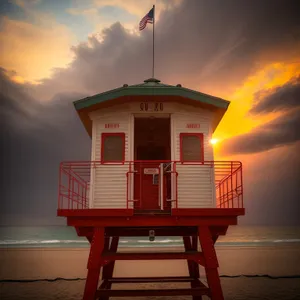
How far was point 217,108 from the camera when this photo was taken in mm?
11797

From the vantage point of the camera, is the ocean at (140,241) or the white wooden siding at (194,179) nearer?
the white wooden siding at (194,179)

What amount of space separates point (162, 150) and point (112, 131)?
3635 millimetres

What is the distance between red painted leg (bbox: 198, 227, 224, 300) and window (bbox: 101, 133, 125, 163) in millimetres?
3250

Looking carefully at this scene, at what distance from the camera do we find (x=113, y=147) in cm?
1163

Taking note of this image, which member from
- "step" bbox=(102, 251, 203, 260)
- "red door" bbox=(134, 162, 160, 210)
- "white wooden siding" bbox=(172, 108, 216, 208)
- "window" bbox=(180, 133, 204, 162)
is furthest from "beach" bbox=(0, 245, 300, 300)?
"window" bbox=(180, 133, 204, 162)

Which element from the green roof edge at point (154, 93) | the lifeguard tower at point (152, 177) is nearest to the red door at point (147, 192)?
the lifeguard tower at point (152, 177)

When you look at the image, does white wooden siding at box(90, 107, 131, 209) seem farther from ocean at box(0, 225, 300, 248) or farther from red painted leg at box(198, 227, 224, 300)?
ocean at box(0, 225, 300, 248)

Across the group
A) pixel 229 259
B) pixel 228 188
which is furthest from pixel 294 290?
pixel 229 259

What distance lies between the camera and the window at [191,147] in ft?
37.9

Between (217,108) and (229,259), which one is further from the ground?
(217,108)

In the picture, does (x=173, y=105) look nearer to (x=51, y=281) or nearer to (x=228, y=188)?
(x=228, y=188)

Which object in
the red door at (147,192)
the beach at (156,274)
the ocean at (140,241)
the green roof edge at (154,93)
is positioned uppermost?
the green roof edge at (154,93)

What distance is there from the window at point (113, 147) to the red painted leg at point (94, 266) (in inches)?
90.6

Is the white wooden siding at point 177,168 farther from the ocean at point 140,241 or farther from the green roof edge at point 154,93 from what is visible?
the ocean at point 140,241
